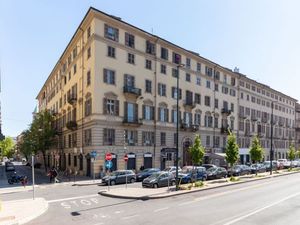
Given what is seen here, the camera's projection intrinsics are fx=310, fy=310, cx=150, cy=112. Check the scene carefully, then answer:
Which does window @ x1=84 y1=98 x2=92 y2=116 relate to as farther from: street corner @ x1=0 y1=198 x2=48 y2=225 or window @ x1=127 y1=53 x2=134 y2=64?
street corner @ x1=0 y1=198 x2=48 y2=225

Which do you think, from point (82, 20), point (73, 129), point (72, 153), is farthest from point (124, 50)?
point (72, 153)

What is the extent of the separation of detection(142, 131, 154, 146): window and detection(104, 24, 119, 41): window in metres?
14.0

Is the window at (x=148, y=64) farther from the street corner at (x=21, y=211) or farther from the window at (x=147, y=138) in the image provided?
the street corner at (x=21, y=211)

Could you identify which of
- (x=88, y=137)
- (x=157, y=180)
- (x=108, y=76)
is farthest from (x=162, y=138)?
(x=157, y=180)

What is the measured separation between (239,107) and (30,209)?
2299 inches

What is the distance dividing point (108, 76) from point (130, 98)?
4.65 meters

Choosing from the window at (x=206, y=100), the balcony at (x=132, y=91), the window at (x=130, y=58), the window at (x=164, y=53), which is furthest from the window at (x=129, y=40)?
the window at (x=206, y=100)

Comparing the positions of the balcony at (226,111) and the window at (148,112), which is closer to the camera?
the window at (148,112)

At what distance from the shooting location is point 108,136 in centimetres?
4041

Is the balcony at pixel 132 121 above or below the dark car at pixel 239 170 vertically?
above

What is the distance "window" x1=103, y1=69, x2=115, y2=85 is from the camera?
40.5 m

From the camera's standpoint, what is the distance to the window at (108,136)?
3997 cm

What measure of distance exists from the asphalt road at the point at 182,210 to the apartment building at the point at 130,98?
1438 cm

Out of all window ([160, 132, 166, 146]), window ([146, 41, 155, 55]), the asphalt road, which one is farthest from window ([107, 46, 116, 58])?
the asphalt road
